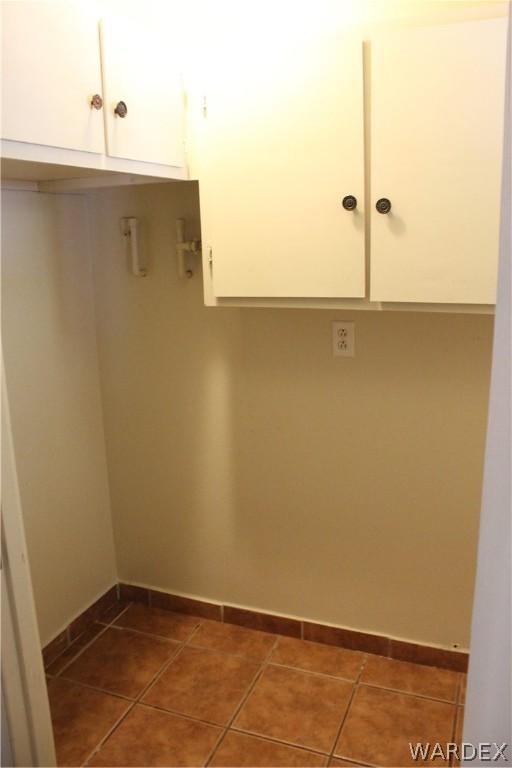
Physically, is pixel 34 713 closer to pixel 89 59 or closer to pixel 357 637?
pixel 357 637

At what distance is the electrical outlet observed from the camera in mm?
2082

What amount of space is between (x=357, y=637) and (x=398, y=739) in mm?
421

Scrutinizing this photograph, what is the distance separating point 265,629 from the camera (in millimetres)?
2441

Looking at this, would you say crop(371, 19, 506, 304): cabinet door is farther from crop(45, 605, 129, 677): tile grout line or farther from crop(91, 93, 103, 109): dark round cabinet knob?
crop(45, 605, 129, 677): tile grout line

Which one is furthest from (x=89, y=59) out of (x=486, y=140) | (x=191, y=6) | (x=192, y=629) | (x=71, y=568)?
(x=192, y=629)

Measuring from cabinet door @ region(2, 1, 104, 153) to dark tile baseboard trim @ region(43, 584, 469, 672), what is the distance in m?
1.70

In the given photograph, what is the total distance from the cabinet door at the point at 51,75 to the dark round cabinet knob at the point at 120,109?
5 centimetres

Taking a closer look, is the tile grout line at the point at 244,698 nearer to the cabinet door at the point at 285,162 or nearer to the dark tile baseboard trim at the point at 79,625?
the dark tile baseboard trim at the point at 79,625

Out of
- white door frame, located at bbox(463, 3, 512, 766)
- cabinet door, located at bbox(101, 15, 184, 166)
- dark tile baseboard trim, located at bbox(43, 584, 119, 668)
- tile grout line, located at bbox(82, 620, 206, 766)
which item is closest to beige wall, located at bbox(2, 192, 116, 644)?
dark tile baseboard trim, located at bbox(43, 584, 119, 668)

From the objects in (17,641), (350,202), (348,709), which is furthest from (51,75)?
(348,709)

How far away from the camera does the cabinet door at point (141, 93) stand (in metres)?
1.63

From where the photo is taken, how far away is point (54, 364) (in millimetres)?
2268

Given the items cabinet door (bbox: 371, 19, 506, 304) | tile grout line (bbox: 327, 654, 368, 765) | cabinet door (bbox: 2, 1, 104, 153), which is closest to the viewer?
cabinet door (bbox: 2, 1, 104, 153)

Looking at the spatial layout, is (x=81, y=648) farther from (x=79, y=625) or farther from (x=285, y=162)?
(x=285, y=162)
